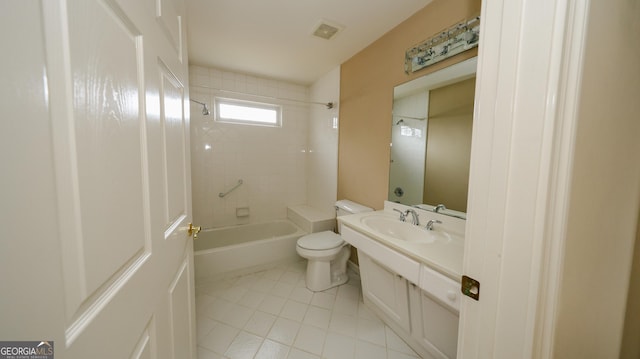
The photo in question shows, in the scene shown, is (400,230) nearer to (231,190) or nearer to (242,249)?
(242,249)

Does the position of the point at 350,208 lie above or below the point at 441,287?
above

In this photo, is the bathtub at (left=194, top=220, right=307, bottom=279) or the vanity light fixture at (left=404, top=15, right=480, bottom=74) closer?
the vanity light fixture at (left=404, top=15, right=480, bottom=74)

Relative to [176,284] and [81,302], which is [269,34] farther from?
[81,302]

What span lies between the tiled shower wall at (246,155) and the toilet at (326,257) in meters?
1.24

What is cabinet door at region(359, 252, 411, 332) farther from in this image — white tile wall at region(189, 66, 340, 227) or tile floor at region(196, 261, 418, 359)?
white tile wall at region(189, 66, 340, 227)

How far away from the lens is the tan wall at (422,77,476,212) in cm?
138

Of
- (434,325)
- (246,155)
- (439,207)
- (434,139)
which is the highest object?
(434,139)

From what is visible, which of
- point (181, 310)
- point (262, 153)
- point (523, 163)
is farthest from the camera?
point (262, 153)

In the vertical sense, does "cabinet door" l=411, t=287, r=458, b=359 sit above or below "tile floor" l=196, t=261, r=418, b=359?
above

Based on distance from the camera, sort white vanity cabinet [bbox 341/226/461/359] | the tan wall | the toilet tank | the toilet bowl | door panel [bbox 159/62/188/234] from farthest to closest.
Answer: the toilet tank, the toilet bowl, the tan wall, white vanity cabinet [bbox 341/226/461/359], door panel [bbox 159/62/188/234]

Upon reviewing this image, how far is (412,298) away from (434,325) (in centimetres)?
17

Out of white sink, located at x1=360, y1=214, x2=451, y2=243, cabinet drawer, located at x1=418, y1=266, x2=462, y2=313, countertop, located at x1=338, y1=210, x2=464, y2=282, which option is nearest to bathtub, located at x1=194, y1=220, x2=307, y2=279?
white sink, located at x1=360, y1=214, x2=451, y2=243

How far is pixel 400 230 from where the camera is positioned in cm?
164

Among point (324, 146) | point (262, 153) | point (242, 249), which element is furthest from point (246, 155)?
point (242, 249)
